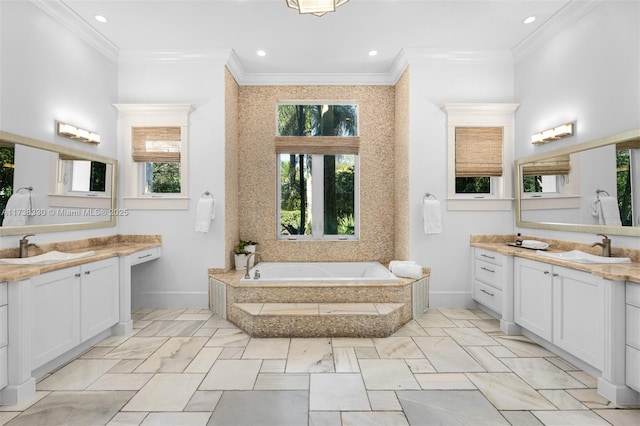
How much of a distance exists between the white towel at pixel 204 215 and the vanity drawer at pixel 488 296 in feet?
10.3

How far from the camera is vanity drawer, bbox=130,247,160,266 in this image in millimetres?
3322

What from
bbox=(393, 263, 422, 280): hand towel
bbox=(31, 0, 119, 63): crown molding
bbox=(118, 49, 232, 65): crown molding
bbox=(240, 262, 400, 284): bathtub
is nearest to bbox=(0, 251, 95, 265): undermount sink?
bbox=(240, 262, 400, 284): bathtub

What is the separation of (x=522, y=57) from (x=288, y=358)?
409 centimetres

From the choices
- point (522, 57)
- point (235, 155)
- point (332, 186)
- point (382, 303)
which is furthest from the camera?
point (332, 186)

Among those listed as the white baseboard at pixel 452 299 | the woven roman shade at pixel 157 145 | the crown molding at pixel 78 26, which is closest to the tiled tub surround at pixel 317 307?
the white baseboard at pixel 452 299

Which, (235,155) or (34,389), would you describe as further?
(235,155)

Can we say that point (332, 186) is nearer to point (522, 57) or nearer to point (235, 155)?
point (235, 155)

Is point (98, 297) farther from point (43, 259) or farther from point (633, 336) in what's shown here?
point (633, 336)

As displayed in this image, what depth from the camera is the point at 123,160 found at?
3920 millimetres

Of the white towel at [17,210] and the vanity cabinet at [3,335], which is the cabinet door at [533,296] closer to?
the vanity cabinet at [3,335]

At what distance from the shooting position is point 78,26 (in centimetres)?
325

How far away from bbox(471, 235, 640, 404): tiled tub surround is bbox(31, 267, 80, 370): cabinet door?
3656 mm

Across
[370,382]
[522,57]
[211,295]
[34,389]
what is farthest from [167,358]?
[522,57]

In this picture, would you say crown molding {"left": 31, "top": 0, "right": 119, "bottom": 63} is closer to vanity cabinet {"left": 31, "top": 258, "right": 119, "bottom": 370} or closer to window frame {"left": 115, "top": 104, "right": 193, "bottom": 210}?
window frame {"left": 115, "top": 104, "right": 193, "bottom": 210}
